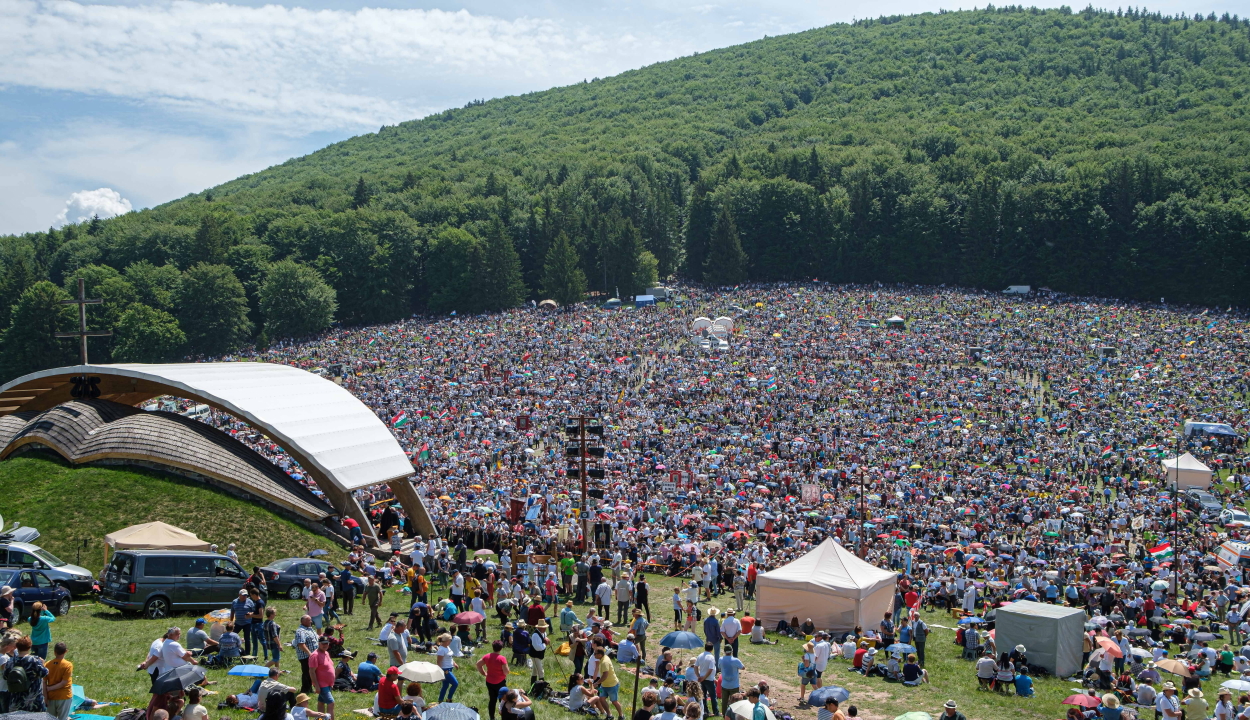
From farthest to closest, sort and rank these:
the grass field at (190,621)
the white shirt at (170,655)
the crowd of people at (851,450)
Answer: the crowd of people at (851,450) < the grass field at (190,621) < the white shirt at (170,655)

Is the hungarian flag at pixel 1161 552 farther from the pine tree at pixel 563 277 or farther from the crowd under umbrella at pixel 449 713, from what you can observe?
the pine tree at pixel 563 277

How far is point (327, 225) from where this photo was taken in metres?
105

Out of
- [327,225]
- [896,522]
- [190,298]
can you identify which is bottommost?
[896,522]

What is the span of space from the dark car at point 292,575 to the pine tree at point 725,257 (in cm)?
7615

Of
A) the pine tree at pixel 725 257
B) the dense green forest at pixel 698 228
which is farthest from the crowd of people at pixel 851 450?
the pine tree at pixel 725 257

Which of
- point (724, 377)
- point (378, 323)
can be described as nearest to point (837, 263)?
point (378, 323)

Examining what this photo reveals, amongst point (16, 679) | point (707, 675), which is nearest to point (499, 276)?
point (707, 675)

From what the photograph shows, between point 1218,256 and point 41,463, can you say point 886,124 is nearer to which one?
point 1218,256

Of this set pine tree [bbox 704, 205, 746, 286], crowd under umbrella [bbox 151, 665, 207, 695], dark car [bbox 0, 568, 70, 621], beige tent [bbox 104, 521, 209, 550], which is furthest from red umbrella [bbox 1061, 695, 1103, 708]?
pine tree [bbox 704, 205, 746, 286]

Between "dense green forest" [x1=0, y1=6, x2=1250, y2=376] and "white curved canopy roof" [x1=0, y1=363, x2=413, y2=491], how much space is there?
190ft

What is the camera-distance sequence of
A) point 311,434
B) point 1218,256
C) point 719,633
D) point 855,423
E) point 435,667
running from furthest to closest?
point 1218,256 < point 855,423 < point 311,434 < point 719,633 < point 435,667

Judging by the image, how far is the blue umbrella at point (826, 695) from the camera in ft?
51.0

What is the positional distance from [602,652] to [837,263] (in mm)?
89739

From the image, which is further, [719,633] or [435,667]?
[719,633]
